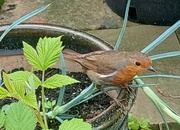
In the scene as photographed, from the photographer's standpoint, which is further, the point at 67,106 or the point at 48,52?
the point at 67,106

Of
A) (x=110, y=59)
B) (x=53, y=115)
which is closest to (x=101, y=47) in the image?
(x=110, y=59)

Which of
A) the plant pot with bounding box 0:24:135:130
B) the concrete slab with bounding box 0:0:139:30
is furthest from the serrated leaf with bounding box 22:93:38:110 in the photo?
the concrete slab with bounding box 0:0:139:30

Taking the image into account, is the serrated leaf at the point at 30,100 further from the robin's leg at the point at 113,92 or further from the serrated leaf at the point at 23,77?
the robin's leg at the point at 113,92

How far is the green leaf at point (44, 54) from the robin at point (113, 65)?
490mm

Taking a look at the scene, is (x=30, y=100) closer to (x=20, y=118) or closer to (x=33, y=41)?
(x=20, y=118)

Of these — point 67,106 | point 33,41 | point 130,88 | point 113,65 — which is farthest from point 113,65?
point 33,41

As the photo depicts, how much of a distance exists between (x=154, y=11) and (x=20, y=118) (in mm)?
2410

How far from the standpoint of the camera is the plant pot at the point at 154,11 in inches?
131

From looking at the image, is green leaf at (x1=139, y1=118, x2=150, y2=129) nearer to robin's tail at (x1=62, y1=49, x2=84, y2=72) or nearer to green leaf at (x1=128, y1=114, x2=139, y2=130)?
green leaf at (x1=128, y1=114, x2=139, y2=130)

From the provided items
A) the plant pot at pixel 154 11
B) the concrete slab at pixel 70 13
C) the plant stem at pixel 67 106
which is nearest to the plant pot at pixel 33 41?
the plant stem at pixel 67 106

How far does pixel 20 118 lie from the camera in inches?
40.4

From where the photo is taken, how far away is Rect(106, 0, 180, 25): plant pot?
3320 mm

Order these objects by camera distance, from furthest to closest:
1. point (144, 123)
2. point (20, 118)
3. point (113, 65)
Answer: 1. point (144, 123)
2. point (113, 65)
3. point (20, 118)

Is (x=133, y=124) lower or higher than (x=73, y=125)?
lower
